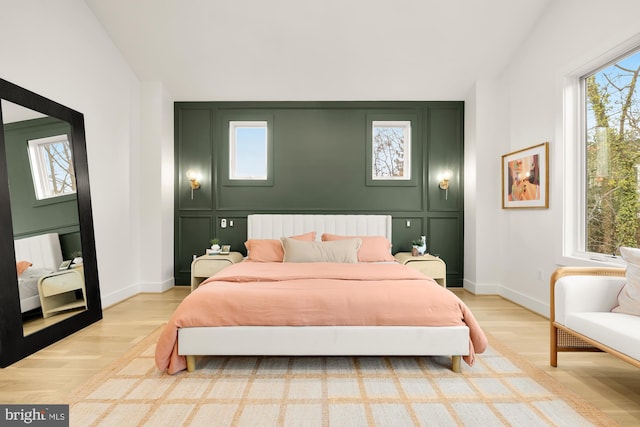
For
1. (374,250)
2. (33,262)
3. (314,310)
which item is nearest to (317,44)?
(374,250)

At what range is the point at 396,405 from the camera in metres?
2.23

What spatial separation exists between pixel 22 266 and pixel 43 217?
0.49 meters

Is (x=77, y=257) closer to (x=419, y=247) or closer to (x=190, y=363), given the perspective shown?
(x=190, y=363)

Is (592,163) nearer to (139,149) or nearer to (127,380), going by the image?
(127,380)

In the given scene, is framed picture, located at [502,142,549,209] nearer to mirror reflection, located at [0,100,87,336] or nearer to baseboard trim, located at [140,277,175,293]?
baseboard trim, located at [140,277,175,293]

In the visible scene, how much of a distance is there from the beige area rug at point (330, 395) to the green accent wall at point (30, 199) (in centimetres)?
145

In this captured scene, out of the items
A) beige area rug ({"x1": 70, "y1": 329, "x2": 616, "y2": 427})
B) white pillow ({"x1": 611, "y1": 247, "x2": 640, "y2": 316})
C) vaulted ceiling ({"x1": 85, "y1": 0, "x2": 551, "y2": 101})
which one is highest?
vaulted ceiling ({"x1": 85, "y1": 0, "x2": 551, "y2": 101})

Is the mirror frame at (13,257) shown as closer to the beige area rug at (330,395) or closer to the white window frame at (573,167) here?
the beige area rug at (330,395)

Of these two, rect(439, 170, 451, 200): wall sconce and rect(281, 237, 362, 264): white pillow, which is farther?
rect(439, 170, 451, 200): wall sconce

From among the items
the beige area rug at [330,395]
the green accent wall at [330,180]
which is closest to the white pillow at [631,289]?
the beige area rug at [330,395]

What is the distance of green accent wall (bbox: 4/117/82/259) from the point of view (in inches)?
118

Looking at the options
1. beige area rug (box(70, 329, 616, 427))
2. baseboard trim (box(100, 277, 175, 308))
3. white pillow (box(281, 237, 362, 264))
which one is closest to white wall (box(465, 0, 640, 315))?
beige area rug (box(70, 329, 616, 427))

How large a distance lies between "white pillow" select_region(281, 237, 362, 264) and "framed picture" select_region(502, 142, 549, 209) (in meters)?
2.20

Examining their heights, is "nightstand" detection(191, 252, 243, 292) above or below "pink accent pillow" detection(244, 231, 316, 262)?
below
